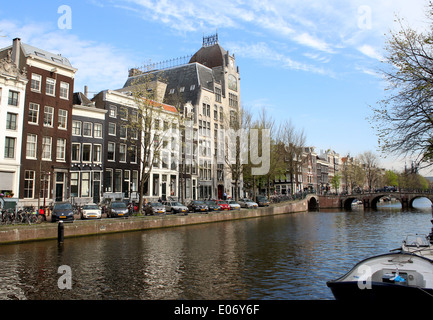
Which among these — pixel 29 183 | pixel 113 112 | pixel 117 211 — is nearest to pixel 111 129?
pixel 113 112

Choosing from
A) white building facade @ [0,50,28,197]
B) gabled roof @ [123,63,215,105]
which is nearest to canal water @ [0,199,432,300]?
white building facade @ [0,50,28,197]

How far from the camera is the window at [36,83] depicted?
129 feet

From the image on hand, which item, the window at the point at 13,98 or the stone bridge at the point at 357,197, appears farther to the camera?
the stone bridge at the point at 357,197

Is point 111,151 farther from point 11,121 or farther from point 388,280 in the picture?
point 388,280

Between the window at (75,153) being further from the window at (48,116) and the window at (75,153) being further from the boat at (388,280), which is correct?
the boat at (388,280)

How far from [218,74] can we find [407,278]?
237ft

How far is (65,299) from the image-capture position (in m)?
11.3

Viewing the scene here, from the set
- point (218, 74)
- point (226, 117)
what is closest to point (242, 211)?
point (226, 117)

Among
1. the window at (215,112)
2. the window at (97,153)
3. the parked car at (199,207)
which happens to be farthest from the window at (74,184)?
the window at (215,112)

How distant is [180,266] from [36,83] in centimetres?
3246

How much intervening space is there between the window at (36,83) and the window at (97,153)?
955cm

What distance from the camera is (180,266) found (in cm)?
1644
